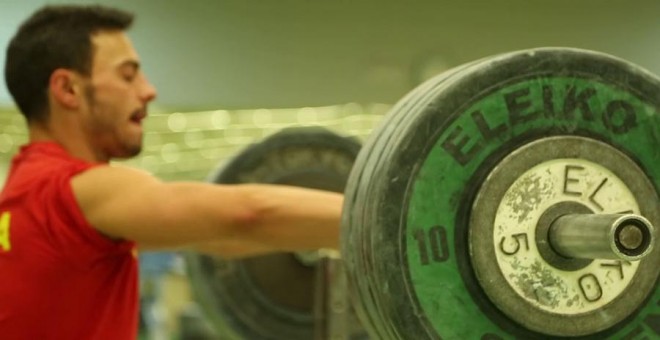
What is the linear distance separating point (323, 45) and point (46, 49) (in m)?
2.63

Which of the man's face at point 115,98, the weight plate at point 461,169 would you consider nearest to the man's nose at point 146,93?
the man's face at point 115,98

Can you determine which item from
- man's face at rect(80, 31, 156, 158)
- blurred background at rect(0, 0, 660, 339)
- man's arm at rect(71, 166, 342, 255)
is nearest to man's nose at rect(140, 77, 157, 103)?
man's face at rect(80, 31, 156, 158)

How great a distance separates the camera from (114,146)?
156 centimetres

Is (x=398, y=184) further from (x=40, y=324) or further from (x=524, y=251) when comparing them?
(x=40, y=324)

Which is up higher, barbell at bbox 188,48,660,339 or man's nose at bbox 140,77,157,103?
man's nose at bbox 140,77,157,103

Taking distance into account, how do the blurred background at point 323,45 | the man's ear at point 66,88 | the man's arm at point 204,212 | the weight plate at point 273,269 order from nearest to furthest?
the man's arm at point 204,212
the man's ear at point 66,88
the weight plate at point 273,269
the blurred background at point 323,45

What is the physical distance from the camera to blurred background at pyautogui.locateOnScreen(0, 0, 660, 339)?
12.7ft

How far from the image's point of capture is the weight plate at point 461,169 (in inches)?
36.3

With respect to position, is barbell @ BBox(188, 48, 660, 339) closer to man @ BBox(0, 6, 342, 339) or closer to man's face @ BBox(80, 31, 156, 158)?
man @ BBox(0, 6, 342, 339)

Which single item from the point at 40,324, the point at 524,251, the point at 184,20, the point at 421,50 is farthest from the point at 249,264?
the point at 421,50

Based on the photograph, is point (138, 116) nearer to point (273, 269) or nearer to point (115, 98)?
point (115, 98)

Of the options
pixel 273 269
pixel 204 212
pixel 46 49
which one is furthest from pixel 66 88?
pixel 273 269

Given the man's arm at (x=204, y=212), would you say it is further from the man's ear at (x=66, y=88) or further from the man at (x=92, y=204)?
the man's ear at (x=66, y=88)

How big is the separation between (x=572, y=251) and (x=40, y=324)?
809mm
